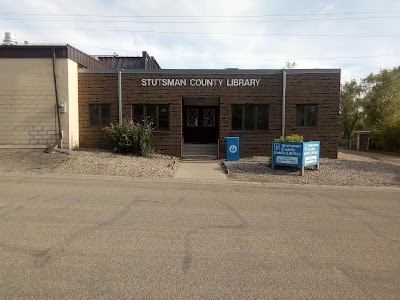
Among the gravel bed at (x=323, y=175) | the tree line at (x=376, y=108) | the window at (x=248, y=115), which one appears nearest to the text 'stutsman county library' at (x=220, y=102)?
the window at (x=248, y=115)

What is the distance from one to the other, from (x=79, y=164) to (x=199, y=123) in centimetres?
871

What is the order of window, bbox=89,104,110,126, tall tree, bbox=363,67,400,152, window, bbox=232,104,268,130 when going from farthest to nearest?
tall tree, bbox=363,67,400,152 < window, bbox=232,104,268,130 < window, bbox=89,104,110,126

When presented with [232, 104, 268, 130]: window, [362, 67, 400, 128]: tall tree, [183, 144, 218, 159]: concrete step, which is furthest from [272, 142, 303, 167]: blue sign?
[362, 67, 400, 128]: tall tree

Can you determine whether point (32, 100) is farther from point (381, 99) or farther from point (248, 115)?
point (381, 99)

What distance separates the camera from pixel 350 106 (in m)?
38.9

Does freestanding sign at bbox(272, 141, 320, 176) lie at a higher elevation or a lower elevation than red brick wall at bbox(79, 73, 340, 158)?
lower

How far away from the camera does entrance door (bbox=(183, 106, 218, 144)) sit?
61.5 ft

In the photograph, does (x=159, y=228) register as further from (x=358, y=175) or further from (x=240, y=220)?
(x=358, y=175)

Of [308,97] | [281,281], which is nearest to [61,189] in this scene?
[281,281]

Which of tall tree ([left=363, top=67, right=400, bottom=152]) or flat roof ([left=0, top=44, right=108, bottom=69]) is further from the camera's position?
tall tree ([left=363, top=67, right=400, bottom=152])

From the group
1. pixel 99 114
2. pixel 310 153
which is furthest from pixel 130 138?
pixel 310 153

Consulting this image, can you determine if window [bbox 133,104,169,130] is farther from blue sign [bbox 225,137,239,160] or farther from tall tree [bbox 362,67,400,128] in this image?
tall tree [bbox 362,67,400,128]

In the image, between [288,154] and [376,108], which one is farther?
[376,108]

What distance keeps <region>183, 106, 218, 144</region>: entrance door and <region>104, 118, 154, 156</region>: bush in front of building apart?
14.2ft
